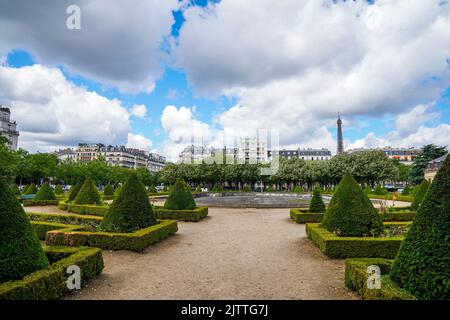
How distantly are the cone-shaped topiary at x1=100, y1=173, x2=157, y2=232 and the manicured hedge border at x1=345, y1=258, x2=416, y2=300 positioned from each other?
865cm

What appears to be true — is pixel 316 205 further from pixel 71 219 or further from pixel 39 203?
pixel 39 203

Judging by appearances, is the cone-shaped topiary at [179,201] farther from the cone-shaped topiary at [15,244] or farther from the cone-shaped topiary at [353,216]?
the cone-shaped topiary at [15,244]

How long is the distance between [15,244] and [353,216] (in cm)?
1068

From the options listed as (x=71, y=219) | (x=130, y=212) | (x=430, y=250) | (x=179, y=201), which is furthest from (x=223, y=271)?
(x=179, y=201)

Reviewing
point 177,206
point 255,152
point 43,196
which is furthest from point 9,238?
point 255,152

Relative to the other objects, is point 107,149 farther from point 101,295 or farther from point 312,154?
point 101,295

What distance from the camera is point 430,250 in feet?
18.4

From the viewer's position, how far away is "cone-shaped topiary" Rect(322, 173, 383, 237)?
472 inches

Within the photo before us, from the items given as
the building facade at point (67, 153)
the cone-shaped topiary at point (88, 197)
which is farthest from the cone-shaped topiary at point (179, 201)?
the building facade at point (67, 153)

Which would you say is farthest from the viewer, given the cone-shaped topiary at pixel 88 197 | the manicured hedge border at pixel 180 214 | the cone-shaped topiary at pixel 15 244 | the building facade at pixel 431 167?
the building facade at pixel 431 167

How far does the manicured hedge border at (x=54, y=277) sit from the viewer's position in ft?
19.0

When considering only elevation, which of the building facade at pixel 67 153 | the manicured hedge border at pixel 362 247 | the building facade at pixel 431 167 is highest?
the building facade at pixel 67 153

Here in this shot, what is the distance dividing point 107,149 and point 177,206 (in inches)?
6235

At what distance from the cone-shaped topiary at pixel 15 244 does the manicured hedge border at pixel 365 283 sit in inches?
268
